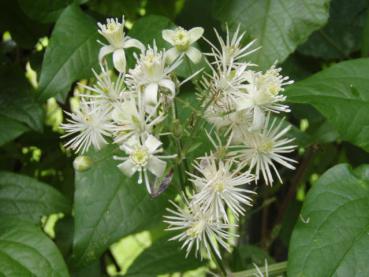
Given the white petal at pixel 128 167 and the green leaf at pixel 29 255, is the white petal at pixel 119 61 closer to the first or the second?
the white petal at pixel 128 167

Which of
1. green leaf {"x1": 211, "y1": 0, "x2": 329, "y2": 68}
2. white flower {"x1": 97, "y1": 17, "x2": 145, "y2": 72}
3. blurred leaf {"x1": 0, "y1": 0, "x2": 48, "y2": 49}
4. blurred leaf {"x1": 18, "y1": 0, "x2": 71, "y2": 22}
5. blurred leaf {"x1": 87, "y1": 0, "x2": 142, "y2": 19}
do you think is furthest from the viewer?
blurred leaf {"x1": 87, "y1": 0, "x2": 142, "y2": 19}

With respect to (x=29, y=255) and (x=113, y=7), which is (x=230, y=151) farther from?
(x=113, y=7)

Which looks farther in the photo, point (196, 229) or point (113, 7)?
point (113, 7)

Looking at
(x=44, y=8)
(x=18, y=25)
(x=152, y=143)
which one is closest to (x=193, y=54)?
(x=152, y=143)

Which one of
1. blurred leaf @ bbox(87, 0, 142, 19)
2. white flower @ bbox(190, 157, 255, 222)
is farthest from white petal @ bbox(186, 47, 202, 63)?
blurred leaf @ bbox(87, 0, 142, 19)

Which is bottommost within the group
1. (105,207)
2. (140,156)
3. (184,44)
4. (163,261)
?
(163,261)

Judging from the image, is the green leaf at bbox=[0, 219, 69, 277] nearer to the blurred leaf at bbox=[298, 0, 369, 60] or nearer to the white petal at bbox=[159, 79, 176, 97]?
the white petal at bbox=[159, 79, 176, 97]
